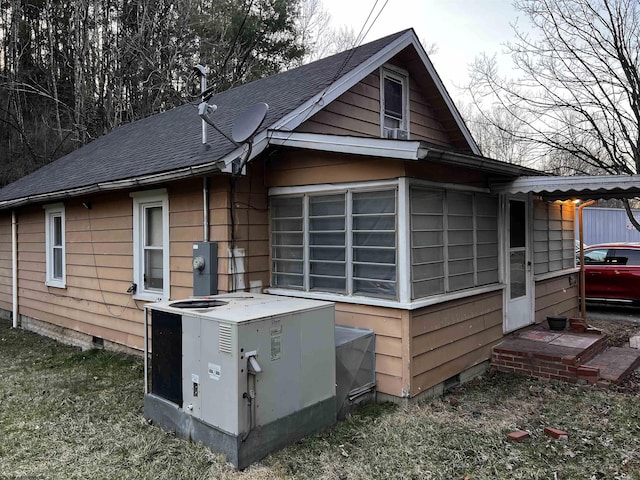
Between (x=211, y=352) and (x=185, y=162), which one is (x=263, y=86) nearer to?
(x=185, y=162)

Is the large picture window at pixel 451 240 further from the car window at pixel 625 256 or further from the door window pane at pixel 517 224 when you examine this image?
the car window at pixel 625 256

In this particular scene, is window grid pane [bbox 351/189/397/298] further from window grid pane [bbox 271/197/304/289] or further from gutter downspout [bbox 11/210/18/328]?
gutter downspout [bbox 11/210/18/328]

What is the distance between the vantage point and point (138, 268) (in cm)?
648

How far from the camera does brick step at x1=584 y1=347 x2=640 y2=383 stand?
5.20 m

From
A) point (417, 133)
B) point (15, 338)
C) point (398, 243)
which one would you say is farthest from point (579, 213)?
point (15, 338)

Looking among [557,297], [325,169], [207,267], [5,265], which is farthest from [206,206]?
[5,265]

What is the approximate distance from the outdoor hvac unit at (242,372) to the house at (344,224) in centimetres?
93

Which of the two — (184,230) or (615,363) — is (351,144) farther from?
(615,363)

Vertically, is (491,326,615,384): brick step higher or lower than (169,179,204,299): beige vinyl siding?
lower

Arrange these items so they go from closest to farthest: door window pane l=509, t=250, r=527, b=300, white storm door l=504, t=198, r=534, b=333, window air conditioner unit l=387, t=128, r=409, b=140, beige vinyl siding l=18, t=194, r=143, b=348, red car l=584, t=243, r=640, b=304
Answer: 1. white storm door l=504, t=198, r=534, b=333
2. door window pane l=509, t=250, r=527, b=300
3. beige vinyl siding l=18, t=194, r=143, b=348
4. window air conditioner unit l=387, t=128, r=409, b=140
5. red car l=584, t=243, r=640, b=304

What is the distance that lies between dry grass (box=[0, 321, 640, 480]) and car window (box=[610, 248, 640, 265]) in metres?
6.26

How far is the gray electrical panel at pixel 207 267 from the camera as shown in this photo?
5.21m

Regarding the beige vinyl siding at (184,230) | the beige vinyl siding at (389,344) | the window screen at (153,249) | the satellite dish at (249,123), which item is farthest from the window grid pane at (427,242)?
the window screen at (153,249)

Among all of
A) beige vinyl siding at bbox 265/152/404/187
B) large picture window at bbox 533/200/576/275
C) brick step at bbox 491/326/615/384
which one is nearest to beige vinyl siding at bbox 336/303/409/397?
beige vinyl siding at bbox 265/152/404/187
